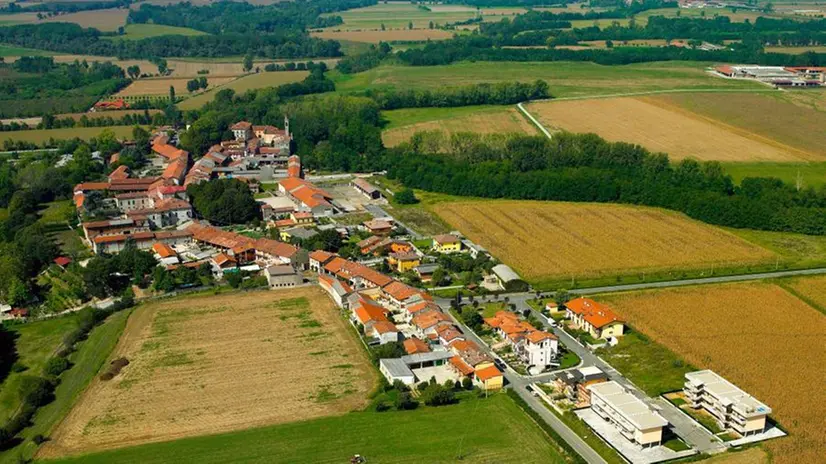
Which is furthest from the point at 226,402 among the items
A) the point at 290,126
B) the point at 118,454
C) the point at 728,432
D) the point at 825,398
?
the point at 290,126

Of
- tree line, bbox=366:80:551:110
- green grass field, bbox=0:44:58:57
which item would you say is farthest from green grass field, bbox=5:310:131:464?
green grass field, bbox=0:44:58:57

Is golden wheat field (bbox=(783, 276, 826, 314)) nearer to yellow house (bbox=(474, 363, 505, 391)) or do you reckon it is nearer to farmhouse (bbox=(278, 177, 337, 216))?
yellow house (bbox=(474, 363, 505, 391))

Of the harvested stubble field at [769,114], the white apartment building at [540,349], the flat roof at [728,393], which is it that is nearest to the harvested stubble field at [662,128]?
the harvested stubble field at [769,114]

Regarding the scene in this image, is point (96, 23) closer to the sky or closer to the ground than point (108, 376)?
closer to the sky

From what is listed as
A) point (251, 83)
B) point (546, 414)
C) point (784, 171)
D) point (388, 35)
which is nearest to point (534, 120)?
point (784, 171)

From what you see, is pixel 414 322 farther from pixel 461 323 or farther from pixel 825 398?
pixel 825 398

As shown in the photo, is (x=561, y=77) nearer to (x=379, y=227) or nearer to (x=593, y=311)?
(x=379, y=227)

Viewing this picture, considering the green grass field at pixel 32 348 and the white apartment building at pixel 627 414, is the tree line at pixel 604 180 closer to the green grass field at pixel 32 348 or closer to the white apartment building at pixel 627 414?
the white apartment building at pixel 627 414
